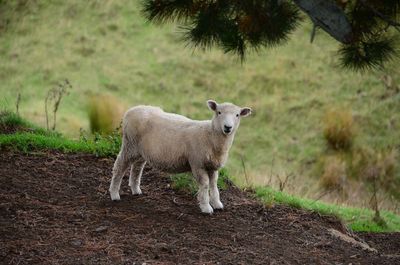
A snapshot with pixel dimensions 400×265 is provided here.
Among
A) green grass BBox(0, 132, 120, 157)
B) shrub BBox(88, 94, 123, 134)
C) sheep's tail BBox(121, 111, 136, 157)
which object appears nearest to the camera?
sheep's tail BBox(121, 111, 136, 157)

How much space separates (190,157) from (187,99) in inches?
299

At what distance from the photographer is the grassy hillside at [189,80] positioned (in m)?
12.3

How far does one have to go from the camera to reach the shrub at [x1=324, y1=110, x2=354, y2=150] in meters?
12.0

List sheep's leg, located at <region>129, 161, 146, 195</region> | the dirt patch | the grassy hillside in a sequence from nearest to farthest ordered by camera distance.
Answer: the dirt patch → sheep's leg, located at <region>129, 161, 146, 195</region> → the grassy hillside

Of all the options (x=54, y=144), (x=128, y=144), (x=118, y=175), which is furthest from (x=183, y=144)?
(x=54, y=144)

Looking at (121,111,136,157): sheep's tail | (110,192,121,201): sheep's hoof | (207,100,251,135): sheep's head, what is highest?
(207,100,251,135): sheep's head

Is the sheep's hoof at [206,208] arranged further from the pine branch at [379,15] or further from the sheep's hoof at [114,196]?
the pine branch at [379,15]

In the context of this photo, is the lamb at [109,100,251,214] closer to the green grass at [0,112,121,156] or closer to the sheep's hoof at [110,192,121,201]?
the sheep's hoof at [110,192,121,201]

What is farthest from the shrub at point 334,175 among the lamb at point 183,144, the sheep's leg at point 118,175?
the sheep's leg at point 118,175

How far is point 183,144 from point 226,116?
1.75 ft

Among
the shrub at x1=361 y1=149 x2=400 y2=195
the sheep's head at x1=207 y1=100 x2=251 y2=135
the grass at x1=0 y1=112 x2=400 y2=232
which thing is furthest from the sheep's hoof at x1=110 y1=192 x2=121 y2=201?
the shrub at x1=361 y1=149 x2=400 y2=195

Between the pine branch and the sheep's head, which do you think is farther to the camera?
the sheep's head

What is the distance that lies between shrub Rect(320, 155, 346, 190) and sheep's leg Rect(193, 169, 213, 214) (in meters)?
5.41

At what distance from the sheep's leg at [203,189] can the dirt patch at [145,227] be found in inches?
3.6
